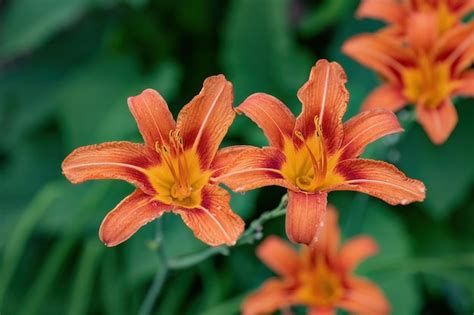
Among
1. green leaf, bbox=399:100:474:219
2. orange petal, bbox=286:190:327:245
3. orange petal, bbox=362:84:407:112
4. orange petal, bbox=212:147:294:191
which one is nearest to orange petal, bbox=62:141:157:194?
orange petal, bbox=212:147:294:191

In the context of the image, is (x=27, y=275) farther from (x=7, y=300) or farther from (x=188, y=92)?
(x=188, y=92)

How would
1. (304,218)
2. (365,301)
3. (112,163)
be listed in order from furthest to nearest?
1. (365,301)
2. (112,163)
3. (304,218)

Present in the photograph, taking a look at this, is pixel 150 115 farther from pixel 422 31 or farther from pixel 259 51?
pixel 259 51

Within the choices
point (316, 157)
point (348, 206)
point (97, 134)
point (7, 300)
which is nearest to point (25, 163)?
point (97, 134)

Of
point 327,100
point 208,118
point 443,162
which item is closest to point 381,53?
point 327,100

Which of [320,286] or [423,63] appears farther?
[320,286]

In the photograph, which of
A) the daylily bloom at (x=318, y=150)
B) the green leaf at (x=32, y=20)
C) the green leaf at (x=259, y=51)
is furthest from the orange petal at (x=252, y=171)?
the green leaf at (x=32, y=20)

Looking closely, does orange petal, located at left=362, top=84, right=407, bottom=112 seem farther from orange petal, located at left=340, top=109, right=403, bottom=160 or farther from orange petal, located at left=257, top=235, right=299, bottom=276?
orange petal, located at left=257, top=235, right=299, bottom=276
